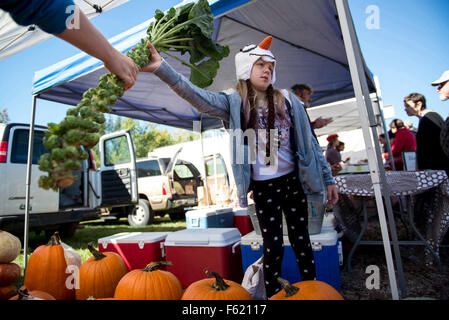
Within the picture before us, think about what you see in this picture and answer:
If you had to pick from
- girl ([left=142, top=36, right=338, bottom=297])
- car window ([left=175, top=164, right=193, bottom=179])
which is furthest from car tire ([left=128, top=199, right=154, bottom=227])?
girl ([left=142, top=36, right=338, bottom=297])

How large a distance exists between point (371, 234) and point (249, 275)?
10.1 ft

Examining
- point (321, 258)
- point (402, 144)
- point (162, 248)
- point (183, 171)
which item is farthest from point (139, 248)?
point (183, 171)

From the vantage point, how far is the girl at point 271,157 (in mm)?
1561

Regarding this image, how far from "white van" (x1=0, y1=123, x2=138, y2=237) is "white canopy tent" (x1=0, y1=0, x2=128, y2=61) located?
183 cm

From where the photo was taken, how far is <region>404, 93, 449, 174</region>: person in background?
3025 mm

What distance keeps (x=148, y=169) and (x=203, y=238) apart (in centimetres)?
613

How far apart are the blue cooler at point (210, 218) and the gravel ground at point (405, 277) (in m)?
1.49

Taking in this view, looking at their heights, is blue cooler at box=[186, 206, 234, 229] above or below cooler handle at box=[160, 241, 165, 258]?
above

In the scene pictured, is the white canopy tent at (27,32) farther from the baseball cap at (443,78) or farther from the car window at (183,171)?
the car window at (183,171)

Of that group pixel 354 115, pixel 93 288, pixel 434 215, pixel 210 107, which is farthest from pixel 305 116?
pixel 354 115

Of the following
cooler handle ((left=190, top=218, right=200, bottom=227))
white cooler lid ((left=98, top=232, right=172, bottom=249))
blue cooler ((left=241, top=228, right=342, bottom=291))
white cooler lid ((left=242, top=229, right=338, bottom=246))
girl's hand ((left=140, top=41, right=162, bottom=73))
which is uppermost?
girl's hand ((left=140, top=41, right=162, bottom=73))

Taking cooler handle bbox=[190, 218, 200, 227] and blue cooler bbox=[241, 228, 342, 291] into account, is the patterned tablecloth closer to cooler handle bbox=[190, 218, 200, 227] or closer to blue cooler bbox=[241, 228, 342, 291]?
blue cooler bbox=[241, 228, 342, 291]

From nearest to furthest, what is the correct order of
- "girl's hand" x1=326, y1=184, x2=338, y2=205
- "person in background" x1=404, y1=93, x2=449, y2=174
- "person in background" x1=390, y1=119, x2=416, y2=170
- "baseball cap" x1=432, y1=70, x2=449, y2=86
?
"girl's hand" x1=326, y1=184, x2=338, y2=205 < "baseball cap" x1=432, y1=70, x2=449, y2=86 < "person in background" x1=404, y1=93, x2=449, y2=174 < "person in background" x1=390, y1=119, x2=416, y2=170

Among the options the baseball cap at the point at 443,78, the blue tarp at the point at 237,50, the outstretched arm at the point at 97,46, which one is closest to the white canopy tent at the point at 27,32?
the blue tarp at the point at 237,50
